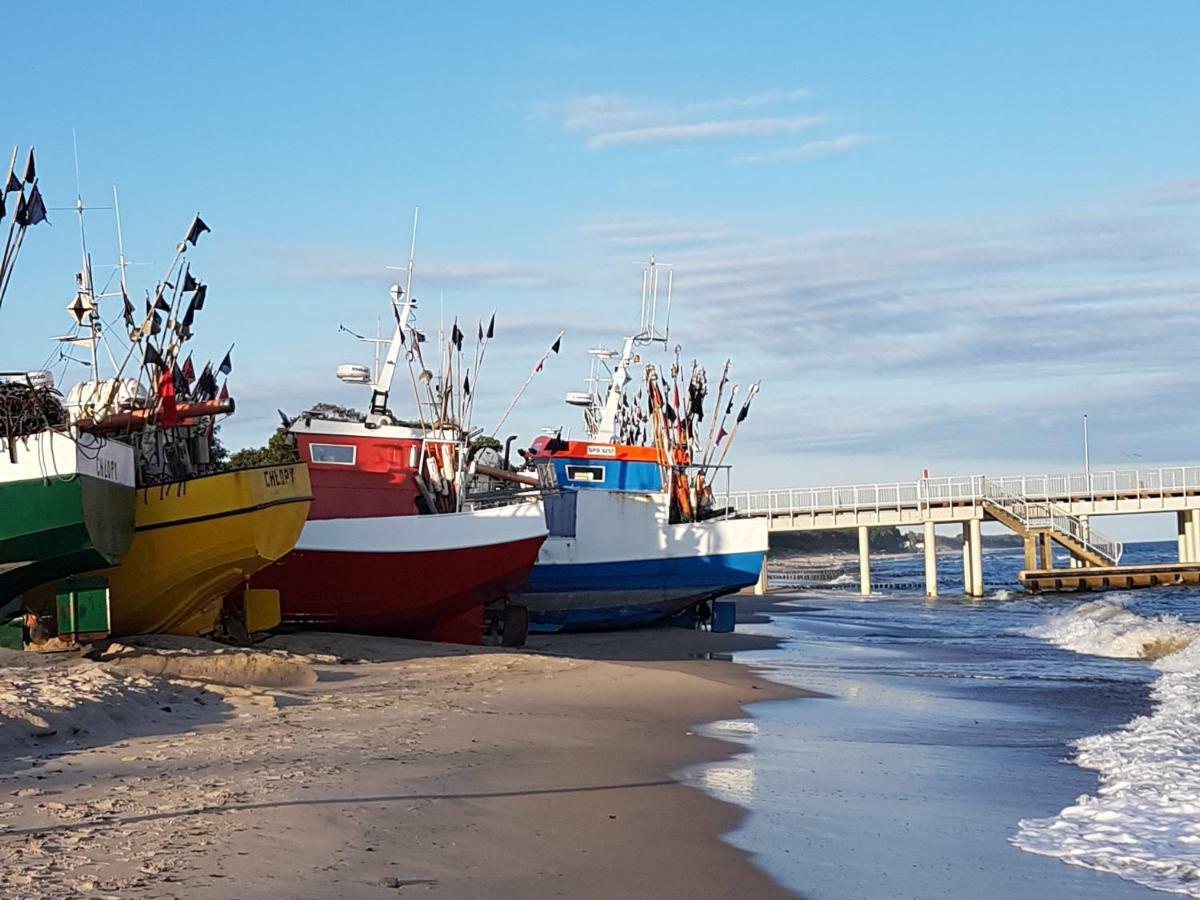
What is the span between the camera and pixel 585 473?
31.7m

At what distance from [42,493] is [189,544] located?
2452 millimetres

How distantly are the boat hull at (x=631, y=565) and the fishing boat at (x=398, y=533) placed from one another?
416 cm

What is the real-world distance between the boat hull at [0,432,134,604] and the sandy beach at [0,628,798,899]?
141 cm

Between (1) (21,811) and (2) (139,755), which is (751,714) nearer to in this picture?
(2) (139,755)

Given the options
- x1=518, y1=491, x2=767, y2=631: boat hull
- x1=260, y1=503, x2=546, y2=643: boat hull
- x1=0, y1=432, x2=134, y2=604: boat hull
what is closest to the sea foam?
x1=260, y1=503, x2=546, y2=643: boat hull

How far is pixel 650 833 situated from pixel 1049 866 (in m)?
2.30

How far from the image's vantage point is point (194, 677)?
579 inches

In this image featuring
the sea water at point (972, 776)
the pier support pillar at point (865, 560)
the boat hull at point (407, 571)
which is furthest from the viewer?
the pier support pillar at point (865, 560)

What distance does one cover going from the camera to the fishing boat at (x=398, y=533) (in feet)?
73.1

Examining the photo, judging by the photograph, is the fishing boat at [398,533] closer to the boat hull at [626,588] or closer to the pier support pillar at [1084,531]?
the boat hull at [626,588]

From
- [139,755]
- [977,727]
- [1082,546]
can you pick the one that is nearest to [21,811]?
[139,755]

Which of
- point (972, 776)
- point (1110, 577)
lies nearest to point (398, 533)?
point (972, 776)

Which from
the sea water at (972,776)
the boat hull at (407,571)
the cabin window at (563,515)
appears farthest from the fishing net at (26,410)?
the cabin window at (563,515)

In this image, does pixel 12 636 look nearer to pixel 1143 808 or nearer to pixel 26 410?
pixel 26 410
